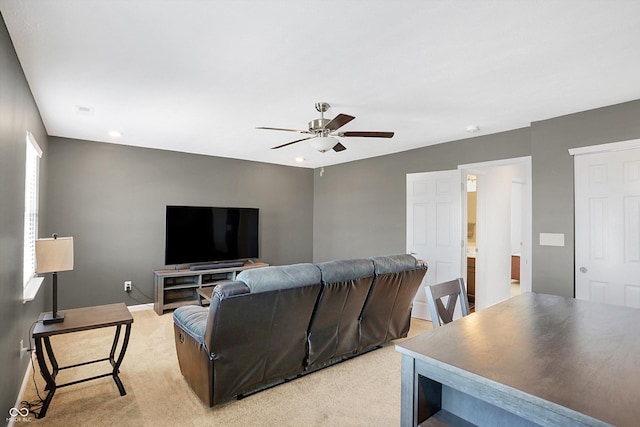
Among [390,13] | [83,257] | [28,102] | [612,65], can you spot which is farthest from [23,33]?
[612,65]

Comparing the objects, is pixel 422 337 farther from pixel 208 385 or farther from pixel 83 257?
pixel 83 257

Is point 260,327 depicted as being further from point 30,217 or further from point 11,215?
point 30,217

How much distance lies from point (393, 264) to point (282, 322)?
1.19m

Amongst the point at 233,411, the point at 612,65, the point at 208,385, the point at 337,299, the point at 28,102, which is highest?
the point at 612,65

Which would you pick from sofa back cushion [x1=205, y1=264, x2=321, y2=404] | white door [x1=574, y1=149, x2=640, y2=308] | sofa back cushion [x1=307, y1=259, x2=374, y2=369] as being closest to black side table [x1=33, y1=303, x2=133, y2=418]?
sofa back cushion [x1=205, y1=264, x2=321, y2=404]

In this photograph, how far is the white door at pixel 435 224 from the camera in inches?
177

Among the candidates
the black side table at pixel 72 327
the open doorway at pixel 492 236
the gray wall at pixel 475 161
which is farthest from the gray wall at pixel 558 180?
the black side table at pixel 72 327

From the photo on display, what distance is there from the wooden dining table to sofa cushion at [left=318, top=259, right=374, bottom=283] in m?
1.08

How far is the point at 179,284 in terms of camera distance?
490 cm

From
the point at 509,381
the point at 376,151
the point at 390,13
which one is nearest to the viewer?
the point at 509,381

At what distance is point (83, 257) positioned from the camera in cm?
→ 451

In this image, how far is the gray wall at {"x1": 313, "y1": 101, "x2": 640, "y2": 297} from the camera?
3262 mm

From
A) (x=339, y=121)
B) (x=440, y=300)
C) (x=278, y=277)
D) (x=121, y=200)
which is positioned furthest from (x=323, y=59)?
(x=121, y=200)

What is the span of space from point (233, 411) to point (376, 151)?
4.04m
